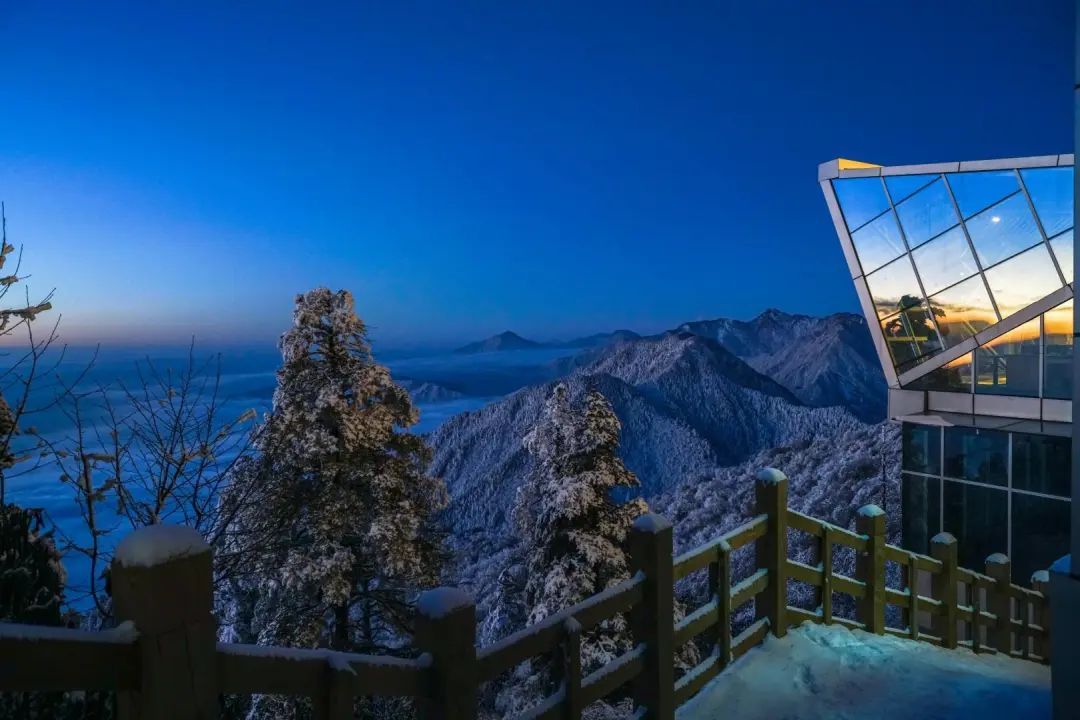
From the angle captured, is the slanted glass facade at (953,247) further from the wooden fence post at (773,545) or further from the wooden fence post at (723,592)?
the wooden fence post at (723,592)

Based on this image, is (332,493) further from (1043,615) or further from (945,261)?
(945,261)

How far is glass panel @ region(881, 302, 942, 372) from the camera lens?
18.1m

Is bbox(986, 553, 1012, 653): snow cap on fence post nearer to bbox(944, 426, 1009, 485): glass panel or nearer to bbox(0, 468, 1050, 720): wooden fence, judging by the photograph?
bbox(0, 468, 1050, 720): wooden fence

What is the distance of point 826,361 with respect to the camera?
89.5 m

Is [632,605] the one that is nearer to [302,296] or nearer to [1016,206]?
→ [302,296]

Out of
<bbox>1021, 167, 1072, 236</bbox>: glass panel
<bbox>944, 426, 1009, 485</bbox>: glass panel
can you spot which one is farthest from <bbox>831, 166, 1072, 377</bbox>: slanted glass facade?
<bbox>944, 426, 1009, 485</bbox>: glass panel

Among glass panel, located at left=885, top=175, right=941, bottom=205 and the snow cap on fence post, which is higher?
glass panel, located at left=885, top=175, right=941, bottom=205

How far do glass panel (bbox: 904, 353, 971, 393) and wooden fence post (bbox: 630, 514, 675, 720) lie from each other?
17.2m

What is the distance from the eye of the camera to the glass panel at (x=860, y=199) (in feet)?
61.2

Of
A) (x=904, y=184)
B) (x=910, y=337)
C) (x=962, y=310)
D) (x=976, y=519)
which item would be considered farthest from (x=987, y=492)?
(x=904, y=184)

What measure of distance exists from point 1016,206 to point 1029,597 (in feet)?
37.7

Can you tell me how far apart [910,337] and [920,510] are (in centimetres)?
486

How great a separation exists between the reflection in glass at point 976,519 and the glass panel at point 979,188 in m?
7.18

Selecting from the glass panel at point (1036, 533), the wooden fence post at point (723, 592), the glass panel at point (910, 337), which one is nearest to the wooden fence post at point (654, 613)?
the wooden fence post at point (723, 592)
